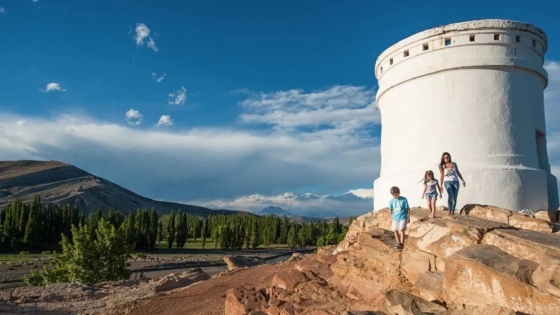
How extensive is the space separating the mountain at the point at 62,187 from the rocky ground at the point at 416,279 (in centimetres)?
12831

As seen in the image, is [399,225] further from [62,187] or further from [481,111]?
[62,187]

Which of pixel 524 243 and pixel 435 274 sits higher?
pixel 524 243

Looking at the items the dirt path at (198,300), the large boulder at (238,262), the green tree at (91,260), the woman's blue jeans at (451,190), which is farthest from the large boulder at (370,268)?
the green tree at (91,260)

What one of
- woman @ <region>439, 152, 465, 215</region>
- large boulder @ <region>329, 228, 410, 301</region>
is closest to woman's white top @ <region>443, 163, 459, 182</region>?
woman @ <region>439, 152, 465, 215</region>

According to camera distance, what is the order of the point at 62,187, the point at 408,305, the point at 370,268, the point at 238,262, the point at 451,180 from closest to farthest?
1. the point at 408,305
2. the point at 370,268
3. the point at 451,180
4. the point at 238,262
5. the point at 62,187

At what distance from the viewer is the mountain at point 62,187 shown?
134 metres

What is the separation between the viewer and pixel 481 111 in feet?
35.2

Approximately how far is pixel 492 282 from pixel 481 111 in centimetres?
625

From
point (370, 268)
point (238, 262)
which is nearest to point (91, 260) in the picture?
point (238, 262)

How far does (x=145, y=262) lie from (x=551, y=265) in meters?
47.7

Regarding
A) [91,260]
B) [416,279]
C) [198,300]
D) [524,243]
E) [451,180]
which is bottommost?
[91,260]

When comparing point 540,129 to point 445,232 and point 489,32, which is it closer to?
point 489,32

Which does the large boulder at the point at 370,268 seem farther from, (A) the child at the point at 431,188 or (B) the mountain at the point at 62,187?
(B) the mountain at the point at 62,187

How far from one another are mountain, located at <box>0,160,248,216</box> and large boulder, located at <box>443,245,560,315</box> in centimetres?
13598
